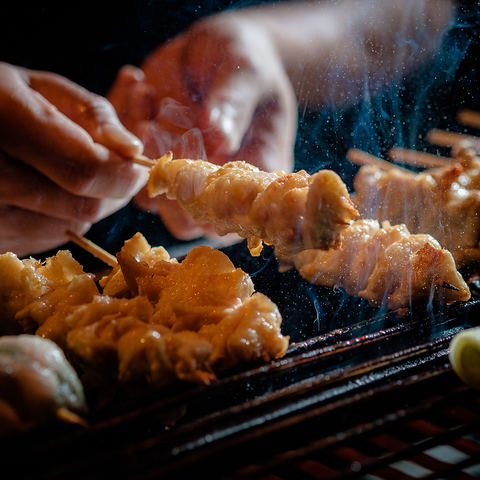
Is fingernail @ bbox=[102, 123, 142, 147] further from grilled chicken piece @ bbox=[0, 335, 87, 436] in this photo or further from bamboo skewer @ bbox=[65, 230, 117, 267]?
grilled chicken piece @ bbox=[0, 335, 87, 436]

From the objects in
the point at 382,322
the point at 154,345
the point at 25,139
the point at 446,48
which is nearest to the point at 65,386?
the point at 154,345

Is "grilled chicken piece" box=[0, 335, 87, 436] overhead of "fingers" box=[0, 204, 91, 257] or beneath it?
beneath

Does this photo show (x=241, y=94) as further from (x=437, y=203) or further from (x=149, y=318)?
(x=149, y=318)

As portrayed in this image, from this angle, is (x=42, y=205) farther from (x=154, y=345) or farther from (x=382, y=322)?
(x=382, y=322)

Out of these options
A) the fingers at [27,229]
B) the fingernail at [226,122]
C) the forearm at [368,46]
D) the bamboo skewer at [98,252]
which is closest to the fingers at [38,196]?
the fingers at [27,229]

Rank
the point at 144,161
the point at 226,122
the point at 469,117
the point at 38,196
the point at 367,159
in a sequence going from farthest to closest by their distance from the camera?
1. the point at 469,117
2. the point at 367,159
3. the point at 226,122
4. the point at 38,196
5. the point at 144,161

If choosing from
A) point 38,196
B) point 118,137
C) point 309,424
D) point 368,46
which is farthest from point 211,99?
point 309,424

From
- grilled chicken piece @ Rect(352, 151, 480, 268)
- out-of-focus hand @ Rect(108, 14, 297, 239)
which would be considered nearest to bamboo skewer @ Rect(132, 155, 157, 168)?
out-of-focus hand @ Rect(108, 14, 297, 239)
